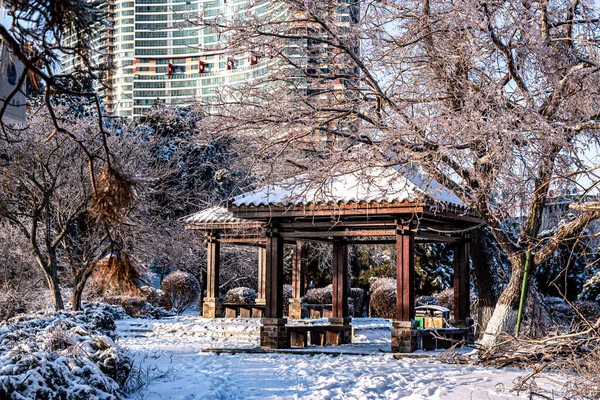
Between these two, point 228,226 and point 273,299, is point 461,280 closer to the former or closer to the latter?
point 273,299

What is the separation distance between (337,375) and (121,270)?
20.9 feet

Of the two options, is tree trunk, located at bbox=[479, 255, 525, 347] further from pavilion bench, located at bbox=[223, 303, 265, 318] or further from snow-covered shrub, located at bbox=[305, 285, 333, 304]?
snow-covered shrub, located at bbox=[305, 285, 333, 304]

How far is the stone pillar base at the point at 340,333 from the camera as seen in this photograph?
15664 mm

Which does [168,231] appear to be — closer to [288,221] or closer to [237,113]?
[288,221]

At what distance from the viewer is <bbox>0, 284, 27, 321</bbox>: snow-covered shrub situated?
1755 cm

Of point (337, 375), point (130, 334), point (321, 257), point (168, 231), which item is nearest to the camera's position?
point (337, 375)

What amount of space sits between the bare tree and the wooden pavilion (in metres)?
0.88

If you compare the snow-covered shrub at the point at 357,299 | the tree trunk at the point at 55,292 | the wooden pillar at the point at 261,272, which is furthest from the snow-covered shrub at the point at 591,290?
the tree trunk at the point at 55,292

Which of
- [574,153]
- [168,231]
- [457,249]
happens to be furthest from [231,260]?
[574,153]

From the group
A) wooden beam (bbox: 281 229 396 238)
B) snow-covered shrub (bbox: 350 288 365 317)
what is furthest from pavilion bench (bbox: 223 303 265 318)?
wooden beam (bbox: 281 229 396 238)

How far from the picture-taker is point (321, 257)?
28297 millimetres

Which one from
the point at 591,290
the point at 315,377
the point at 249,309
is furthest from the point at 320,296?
the point at 315,377

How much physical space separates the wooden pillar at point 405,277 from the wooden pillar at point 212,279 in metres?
9.38

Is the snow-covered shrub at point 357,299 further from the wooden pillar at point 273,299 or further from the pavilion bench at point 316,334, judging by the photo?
the wooden pillar at point 273,299
